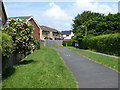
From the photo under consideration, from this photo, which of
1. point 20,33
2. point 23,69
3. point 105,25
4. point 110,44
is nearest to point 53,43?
point 105,25

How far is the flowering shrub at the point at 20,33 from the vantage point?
9.59 metres

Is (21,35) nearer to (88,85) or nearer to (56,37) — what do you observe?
(88,85)

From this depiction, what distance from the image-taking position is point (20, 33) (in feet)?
32.5

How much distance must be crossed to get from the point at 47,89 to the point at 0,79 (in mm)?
2800

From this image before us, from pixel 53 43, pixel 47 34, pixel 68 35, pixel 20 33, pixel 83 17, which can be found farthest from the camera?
pixel 68 35

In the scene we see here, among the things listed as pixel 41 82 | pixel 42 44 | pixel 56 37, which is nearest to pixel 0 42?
pixel 41 82

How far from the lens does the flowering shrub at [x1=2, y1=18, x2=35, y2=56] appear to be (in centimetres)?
A: 959

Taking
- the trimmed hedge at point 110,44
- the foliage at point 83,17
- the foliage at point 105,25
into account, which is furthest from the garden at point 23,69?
the foliage at point 83,17

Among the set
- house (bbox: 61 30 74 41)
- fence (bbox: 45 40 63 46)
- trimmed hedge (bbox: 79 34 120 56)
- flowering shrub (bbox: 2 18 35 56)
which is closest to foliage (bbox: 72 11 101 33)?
fence (bbox: 45 40 63 46)

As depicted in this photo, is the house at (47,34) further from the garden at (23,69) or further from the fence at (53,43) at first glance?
the garden at (23,69)

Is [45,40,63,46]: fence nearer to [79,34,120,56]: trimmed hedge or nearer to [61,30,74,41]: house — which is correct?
[61,30,74,41]: house

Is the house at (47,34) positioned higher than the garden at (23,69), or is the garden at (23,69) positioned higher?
the house at (47,34)

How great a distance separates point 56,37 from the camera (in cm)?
6844

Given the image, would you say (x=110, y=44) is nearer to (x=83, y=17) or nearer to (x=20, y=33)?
(x=20, y=33)
